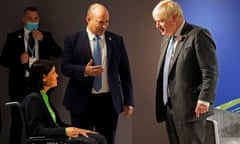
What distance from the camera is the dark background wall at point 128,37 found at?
5.00 metres

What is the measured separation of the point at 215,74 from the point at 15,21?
8.97 feet

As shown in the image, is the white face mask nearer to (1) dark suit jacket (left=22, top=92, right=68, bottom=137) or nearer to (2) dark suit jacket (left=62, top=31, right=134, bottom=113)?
(2) dark suit jacket (left=62, top=31, right=134, bottom=113)

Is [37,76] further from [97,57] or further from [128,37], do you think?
[128,37]

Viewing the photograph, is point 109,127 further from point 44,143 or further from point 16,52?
point 16,52

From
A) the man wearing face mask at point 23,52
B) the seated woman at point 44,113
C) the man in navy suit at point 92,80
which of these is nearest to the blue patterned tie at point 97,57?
the man in navy suit at point 92,80

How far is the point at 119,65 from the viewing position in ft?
13.6

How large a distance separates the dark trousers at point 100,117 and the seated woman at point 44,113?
0.52 m

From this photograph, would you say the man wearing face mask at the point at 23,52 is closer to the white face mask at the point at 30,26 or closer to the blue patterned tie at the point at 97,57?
the white face mask at the point at 30,26

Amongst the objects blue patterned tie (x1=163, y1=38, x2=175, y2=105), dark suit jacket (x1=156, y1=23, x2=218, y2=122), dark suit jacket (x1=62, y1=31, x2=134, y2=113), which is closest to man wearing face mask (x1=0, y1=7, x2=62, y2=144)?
dark suit jacket (x1=62, y1=31, x2=134, y2=113)

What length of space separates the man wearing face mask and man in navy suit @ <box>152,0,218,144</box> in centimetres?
175

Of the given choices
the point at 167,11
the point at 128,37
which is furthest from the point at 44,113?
the point at 128,37

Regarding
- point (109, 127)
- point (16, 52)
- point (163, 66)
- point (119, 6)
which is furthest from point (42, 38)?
point (163, 66)

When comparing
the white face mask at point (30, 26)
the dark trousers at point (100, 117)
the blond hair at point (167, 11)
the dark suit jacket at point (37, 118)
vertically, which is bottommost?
the dark trousers at point (100, 117)

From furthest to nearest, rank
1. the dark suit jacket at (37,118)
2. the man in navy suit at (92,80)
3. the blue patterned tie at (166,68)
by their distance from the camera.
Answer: the man in navy suit at (92,80), the blue patterned tie at (166,68), the dark suit jacket at (37,118)
